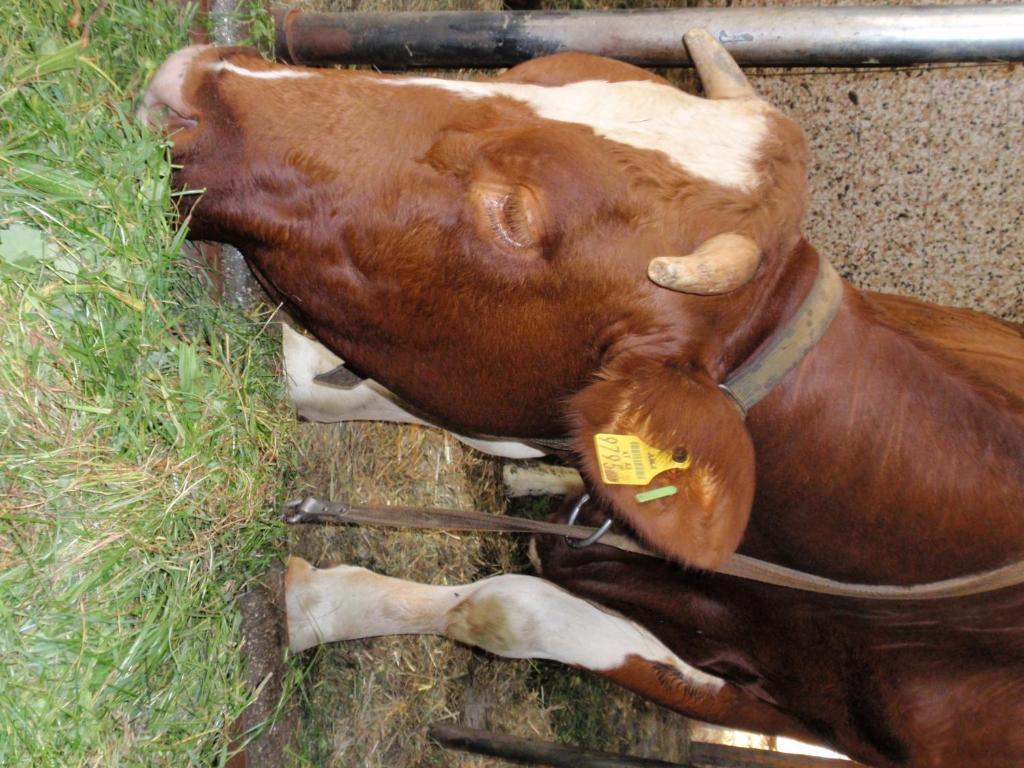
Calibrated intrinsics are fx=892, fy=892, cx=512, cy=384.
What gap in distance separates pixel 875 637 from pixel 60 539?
2.35 metres

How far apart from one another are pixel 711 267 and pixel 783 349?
473 mm

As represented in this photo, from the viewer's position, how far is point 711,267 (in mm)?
2014

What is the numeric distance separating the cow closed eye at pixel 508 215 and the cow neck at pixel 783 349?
0.65m

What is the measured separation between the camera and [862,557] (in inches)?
103

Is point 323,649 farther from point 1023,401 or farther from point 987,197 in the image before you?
point 987,197

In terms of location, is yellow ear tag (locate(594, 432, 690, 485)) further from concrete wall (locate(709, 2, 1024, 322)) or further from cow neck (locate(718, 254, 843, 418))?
concrete wall (locate(709, 2, 1024, 322))

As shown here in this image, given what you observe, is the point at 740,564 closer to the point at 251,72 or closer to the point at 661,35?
the point at 661,35

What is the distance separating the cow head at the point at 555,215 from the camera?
211 cm

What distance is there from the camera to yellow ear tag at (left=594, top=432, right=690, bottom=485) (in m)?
2.11

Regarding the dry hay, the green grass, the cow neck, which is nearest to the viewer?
the green grass

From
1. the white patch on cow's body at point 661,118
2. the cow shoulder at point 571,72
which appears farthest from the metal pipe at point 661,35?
the white patch on cow's body at point 661,118

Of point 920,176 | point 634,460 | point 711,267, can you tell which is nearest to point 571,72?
point 711,267

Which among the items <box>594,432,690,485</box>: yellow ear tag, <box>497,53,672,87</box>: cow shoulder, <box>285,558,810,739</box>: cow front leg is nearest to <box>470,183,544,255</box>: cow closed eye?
<box>497,53,672,87</box>: cow shoulder

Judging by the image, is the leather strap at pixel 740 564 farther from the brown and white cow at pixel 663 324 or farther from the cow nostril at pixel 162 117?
the cow nostril at pixel 162 117
